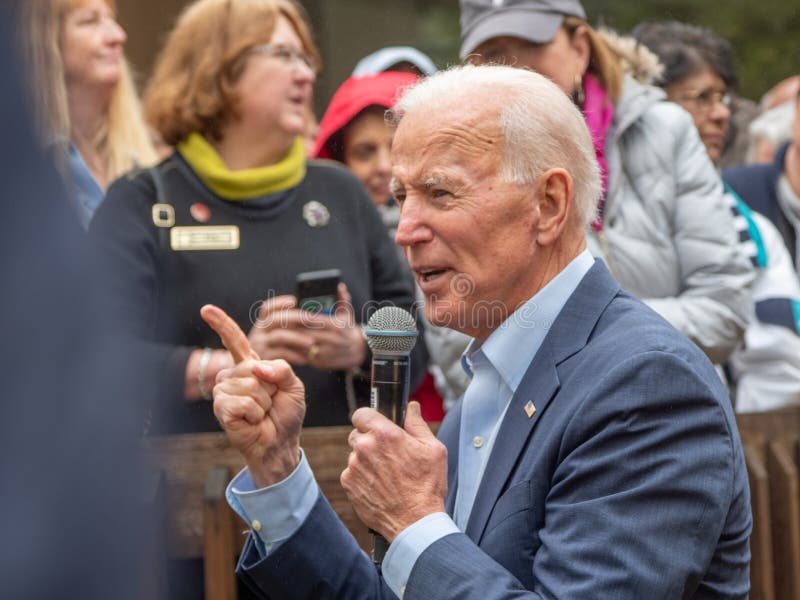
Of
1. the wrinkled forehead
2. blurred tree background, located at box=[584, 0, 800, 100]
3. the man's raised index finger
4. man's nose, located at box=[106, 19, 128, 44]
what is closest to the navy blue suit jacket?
the wrinkled forehead

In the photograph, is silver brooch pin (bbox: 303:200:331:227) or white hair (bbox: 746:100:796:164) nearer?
silver brooch pin (bbox: 303:200:331:227)

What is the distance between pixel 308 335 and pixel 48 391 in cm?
232

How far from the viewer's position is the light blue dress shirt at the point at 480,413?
2391 mm

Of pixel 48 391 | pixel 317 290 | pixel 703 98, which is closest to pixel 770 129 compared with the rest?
pixel 703 98

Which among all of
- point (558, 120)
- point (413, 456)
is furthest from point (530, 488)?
point (558, 120)

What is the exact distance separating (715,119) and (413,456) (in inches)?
108

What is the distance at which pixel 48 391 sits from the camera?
1.05 m

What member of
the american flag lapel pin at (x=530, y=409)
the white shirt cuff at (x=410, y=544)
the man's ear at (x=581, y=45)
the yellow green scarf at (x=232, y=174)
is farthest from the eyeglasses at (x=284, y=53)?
the white shirt cuff at (x=410, y=544)

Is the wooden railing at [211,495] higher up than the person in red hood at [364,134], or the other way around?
the person in red hood at [364,134]

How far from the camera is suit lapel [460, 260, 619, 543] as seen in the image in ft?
7.43

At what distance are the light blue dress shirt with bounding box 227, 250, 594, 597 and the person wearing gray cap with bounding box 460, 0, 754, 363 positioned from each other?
1.24m

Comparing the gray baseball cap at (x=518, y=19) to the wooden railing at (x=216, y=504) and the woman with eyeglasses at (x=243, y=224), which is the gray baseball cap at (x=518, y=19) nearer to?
the woman with eyeglasses at (x=243, y=224)

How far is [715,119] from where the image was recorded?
Answer: 446 cm

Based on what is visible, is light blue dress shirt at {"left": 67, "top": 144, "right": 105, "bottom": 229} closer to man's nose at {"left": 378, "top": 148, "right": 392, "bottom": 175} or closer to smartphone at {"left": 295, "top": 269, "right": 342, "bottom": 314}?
smartphone at {"left": 295, "top": 269, "right": 342, "bottom": 314}
